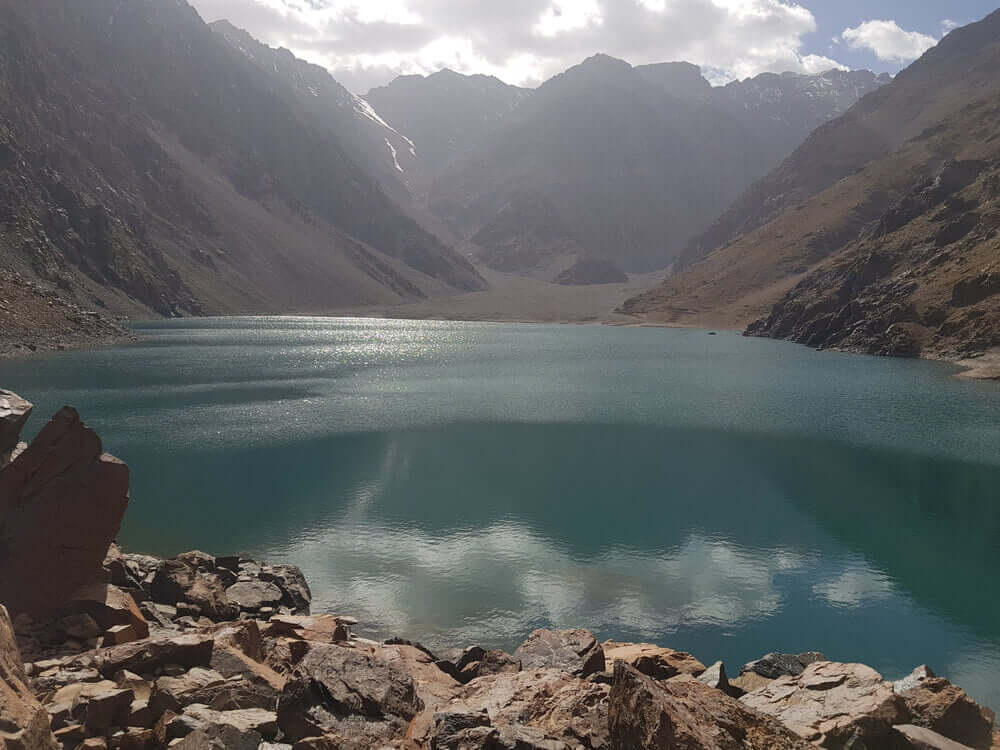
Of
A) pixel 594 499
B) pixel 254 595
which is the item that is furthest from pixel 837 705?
pixel 594 499

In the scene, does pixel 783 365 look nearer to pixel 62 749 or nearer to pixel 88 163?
pixel 62 749

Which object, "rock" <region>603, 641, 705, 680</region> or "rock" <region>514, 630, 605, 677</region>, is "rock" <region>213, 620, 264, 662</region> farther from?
"rock" <region>603, 641, 705, 680</region>

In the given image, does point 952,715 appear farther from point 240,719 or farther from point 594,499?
point 594,499

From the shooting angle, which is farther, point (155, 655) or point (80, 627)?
point (80, 627)

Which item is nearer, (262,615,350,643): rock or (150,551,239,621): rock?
(262,615,350,643): rock

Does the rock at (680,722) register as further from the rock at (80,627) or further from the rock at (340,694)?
the rock at (80,627)

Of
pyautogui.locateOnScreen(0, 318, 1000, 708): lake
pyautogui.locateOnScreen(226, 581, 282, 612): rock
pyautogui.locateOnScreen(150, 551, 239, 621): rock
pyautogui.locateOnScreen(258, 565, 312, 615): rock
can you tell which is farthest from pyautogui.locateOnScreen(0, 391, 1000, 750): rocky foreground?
pyautogui.locateOnScreen(0, 318, 1000, 708): lake

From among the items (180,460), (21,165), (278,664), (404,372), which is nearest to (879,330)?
(404,372)
